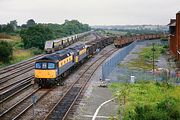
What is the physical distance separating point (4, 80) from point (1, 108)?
39.4 feet

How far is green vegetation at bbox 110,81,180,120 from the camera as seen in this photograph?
19894 mm

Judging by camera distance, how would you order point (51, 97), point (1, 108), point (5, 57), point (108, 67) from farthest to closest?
point (5, 57) → point (108, 67) → point (51, 97) → point (1, 108)

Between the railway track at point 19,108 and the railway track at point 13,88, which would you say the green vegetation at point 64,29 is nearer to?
the railway track at point 13,88

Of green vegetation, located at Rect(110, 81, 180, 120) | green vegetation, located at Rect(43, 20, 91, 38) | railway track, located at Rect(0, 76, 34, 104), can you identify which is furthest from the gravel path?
green vegetation, located at Rect(43, 20, 91, 38)

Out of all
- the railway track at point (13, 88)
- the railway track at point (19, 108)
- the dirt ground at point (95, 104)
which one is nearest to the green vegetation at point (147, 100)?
the dirt ground at point (95, 104)

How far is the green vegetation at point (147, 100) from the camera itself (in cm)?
1989

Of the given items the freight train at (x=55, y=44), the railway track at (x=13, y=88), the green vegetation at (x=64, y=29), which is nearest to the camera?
the railway track at (x=13, y=88)

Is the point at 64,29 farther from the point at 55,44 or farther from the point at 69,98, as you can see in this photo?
the point at 69,98

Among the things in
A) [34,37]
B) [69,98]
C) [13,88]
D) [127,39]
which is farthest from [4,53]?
[127,39]

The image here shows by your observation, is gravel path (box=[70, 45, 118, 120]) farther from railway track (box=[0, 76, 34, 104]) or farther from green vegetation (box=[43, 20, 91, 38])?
green vegetation (box=[43, 20, 91, 38])

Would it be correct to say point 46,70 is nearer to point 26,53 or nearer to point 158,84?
point 158,84

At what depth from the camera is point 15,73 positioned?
138ft

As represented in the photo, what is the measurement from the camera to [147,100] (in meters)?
28.0

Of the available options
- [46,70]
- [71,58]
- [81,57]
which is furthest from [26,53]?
[46,70]
